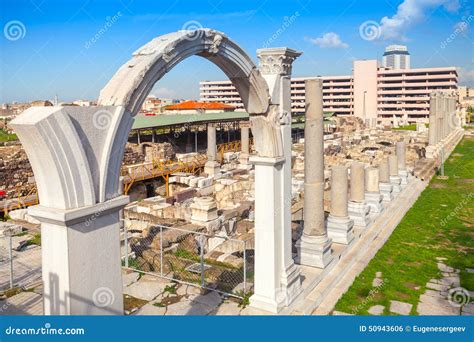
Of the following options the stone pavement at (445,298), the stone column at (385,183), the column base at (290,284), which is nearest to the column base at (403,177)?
the stone column at (385,183)

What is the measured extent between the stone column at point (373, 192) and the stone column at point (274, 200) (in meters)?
7.18

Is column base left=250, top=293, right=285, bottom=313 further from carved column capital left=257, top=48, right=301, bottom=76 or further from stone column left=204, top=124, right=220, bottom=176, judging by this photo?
stone column left=204, top=124, right=220, bottom=176

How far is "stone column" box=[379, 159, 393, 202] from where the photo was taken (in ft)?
50.2

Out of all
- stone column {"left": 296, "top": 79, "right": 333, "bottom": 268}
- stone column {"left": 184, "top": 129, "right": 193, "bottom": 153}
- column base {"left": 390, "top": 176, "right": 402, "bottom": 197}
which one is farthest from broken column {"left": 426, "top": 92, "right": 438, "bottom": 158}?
stone column {"left": 296, "top": 79, "right": 333, "bottom": 268}

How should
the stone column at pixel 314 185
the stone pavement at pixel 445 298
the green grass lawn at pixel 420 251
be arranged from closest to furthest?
the stone pavement at pixel 445 298, the green grass lawn at pixel 420 251, the stone column at pixel 314 185

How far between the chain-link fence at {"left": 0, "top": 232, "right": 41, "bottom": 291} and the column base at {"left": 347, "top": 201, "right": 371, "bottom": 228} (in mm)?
7983

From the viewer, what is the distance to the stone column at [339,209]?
34.4ft

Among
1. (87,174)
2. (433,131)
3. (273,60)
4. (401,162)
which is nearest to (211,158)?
(401,162)

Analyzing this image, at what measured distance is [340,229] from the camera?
1046cm

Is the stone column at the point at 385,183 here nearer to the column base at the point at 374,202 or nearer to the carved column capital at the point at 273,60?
the column base at the point at 374,202

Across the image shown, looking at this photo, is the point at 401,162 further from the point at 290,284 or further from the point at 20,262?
the point at 20,262

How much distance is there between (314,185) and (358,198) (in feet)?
12.1

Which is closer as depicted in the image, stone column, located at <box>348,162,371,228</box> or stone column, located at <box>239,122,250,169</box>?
stone column, located at <box>348,162,371,228</box>

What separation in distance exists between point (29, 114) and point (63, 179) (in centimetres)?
59
